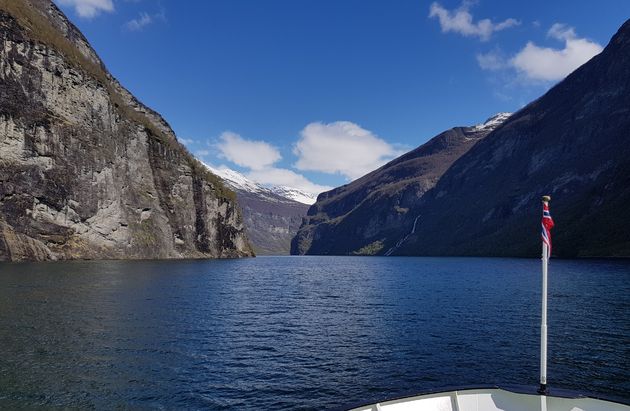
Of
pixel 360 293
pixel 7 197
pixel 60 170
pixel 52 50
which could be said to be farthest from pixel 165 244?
pixel 360 293

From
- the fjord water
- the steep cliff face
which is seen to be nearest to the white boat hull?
the fjord water

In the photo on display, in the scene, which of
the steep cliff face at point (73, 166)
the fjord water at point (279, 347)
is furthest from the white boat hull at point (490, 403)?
the steep cliff face at point (73, 166)

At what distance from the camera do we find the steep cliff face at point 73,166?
11006 centimetres

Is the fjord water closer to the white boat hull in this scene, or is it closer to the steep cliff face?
the white boat hull

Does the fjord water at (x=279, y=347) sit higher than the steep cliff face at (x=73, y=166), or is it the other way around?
the steep cliff face at (x=73, y=166)

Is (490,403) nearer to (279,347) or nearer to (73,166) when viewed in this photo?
(279,347)

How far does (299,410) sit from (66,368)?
1358cm

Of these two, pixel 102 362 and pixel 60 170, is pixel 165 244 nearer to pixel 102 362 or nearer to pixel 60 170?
pixel 60 170

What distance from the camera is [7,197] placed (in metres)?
106

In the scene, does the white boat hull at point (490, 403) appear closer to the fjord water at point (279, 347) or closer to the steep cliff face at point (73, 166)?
the fjord water at point (279, 347)

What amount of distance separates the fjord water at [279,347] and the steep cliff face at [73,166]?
6795cm

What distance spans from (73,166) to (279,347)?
116 metres

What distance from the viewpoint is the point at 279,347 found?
30.9 metres

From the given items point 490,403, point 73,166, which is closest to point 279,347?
point 490,403
